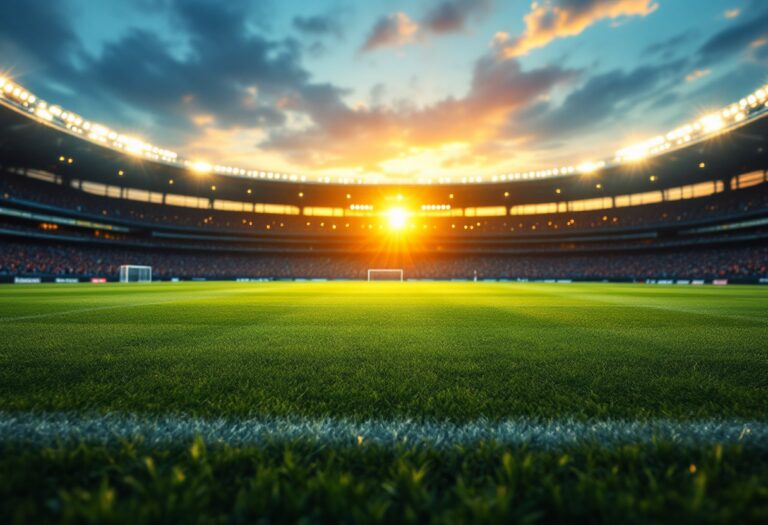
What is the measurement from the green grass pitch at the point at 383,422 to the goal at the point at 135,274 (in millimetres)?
41014

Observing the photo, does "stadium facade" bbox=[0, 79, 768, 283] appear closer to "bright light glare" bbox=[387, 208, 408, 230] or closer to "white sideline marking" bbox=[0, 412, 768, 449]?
"bright light glare" bbox=[387, 208, 408, 230]

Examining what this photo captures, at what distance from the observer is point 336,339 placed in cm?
438

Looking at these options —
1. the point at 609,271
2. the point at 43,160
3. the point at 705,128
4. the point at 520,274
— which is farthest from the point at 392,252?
the point at 43,160

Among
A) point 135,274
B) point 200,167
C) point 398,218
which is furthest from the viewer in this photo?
point 398,218

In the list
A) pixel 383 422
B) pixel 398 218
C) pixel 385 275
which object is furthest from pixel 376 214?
pixel 383 422

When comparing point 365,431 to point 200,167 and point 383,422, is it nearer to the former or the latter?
point 383,422

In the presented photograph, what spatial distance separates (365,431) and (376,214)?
206 ft

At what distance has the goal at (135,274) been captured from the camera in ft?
126

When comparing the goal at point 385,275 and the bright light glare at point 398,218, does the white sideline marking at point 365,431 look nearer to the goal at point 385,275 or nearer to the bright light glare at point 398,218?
the goal at point 385,275

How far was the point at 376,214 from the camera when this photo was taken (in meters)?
63.7

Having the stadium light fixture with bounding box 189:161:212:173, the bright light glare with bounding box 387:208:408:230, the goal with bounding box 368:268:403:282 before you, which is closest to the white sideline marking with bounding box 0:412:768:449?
the stadium light fixture with bounding box 189:161:212:173

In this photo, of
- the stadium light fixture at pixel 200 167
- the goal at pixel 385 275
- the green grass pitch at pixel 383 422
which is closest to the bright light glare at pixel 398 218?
the goal at pixel 385 275

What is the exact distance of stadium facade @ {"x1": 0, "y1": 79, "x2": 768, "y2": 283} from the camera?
1396 inches

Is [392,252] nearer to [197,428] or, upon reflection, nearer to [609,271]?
[609,271]
